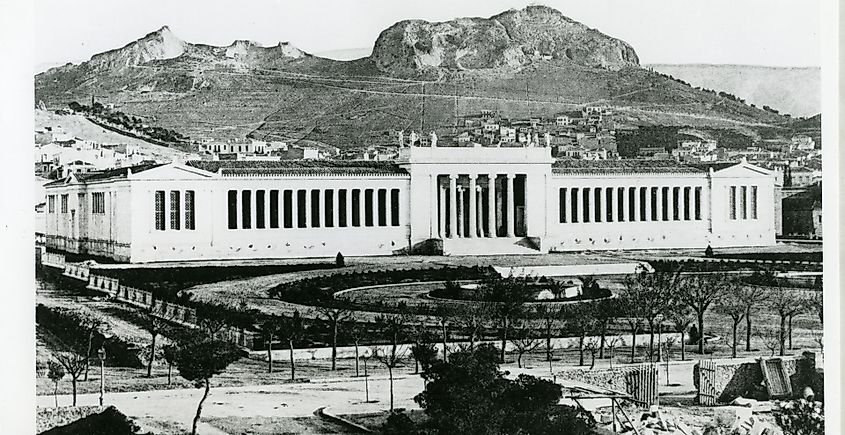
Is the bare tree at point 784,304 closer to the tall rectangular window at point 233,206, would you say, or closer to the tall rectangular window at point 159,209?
the tall rectangular window at point 233,206

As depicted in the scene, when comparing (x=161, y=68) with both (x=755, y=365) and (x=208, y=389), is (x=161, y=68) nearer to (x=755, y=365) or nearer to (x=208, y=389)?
(x=208, y=389)

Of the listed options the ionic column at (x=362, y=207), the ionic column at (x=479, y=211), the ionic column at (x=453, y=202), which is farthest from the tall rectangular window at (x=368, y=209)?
the ionic column at (x=479, y=211)

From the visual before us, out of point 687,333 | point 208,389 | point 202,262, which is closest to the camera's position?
point 208,389

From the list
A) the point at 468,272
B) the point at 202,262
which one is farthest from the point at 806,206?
the point at 202,262

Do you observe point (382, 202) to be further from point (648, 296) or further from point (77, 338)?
point (77, 338)

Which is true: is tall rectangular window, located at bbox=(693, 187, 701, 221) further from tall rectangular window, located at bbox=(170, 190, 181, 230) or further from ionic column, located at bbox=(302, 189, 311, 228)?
tall rectangular window, located at bbox=(170, 190, 181, 230)

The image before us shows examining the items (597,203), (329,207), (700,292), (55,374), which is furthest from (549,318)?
(55,374)
